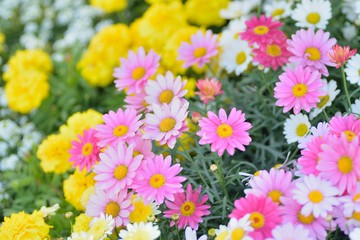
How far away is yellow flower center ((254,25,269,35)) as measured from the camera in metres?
1.95

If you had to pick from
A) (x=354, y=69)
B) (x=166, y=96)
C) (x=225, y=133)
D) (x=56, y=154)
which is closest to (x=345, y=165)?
(x=225, y=133)

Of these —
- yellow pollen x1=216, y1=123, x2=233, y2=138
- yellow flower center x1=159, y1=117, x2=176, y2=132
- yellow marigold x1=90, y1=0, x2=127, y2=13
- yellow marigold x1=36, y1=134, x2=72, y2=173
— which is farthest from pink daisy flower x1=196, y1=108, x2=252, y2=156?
yellow marigold x1=90, y1=0, x2=127, y2=13

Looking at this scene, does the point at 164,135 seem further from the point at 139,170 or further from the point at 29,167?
the point at 29,167

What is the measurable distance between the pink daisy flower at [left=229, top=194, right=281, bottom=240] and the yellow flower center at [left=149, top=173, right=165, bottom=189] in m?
0.29

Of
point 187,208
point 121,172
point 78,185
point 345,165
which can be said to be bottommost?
point 78,185

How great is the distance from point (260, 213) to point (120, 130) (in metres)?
0.56

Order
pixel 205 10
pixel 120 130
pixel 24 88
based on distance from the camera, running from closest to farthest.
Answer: pixel 120 130, pixel 24 88, pixel 205 10

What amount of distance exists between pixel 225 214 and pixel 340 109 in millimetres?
666

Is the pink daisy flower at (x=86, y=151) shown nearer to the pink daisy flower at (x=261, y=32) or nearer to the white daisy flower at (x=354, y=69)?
the pink daisy flower at (x=261, y=32)

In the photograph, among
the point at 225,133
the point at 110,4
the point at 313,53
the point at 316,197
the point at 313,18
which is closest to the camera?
the point at 316,197

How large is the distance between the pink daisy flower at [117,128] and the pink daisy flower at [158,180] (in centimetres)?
13

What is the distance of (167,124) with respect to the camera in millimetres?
1656

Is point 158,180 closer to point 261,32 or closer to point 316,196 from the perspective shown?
point 316,196

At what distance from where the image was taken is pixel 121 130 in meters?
1.70
